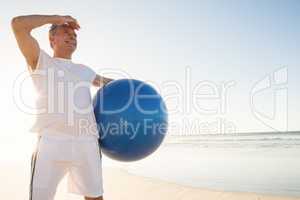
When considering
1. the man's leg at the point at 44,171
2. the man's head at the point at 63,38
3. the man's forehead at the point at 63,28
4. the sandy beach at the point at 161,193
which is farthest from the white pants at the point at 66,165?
the sandy beach at the point at 161,193

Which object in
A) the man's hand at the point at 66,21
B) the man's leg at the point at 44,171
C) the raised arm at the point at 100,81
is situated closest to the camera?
the man's leg at the point at 44,171

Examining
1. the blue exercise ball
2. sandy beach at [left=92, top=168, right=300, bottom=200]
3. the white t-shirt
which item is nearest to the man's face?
the white t-shirt

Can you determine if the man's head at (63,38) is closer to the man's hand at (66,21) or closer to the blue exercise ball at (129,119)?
the man's hand at (66,21)

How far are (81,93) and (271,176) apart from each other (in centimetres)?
721

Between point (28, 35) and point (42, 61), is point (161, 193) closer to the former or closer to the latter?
point (42, 61)

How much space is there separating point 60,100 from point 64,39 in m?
0.65

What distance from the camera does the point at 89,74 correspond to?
400 centimetres

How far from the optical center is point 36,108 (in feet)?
11.9

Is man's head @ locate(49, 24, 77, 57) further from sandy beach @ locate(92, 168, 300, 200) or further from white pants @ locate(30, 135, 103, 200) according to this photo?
sandy beach @ locate(92, 168, 300, 200)

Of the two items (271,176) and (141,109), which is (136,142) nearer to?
(141,109)

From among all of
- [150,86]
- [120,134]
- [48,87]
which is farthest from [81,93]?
[150,86]

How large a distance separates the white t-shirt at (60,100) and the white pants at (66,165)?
9cm

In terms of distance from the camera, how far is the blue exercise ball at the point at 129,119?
13.3 ft

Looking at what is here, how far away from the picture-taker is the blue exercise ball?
4059 millimetres
